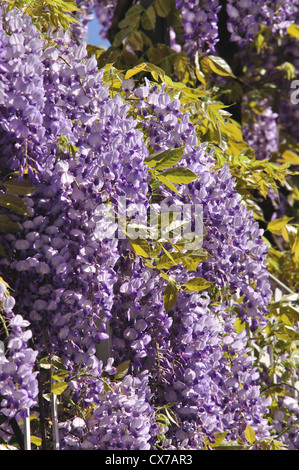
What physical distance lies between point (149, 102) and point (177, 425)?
0.99m

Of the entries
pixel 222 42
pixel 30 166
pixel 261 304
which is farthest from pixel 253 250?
pixel 222 42

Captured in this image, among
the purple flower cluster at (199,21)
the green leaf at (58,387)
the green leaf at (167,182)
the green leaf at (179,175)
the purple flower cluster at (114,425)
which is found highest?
the purple flower cluster at (199,21)

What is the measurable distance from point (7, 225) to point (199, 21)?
5.88ft

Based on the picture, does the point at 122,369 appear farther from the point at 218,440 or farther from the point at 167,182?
the point at 167,182

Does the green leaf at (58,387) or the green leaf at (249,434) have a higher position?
the green leaf at (58,387)

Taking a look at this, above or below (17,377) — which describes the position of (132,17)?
above

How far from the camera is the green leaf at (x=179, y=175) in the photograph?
185 centimetres

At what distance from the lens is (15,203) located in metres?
1.64

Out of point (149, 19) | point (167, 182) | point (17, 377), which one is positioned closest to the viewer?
point (17, 377)

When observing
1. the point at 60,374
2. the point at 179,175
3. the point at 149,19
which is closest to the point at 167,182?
the point at 179,175

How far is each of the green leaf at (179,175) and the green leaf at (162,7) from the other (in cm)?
147

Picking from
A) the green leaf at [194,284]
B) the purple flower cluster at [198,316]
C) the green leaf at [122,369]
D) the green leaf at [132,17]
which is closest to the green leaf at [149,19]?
the green leaf at [132,17]

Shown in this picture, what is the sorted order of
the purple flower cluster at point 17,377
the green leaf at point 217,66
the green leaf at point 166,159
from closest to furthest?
the purple flower cluster at point 17,377, the green leaf at point 166,159, the green leaf at point 217,66

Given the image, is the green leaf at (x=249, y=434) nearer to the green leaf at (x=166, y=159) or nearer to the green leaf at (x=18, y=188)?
the green leaf at (x=166, y=159)
